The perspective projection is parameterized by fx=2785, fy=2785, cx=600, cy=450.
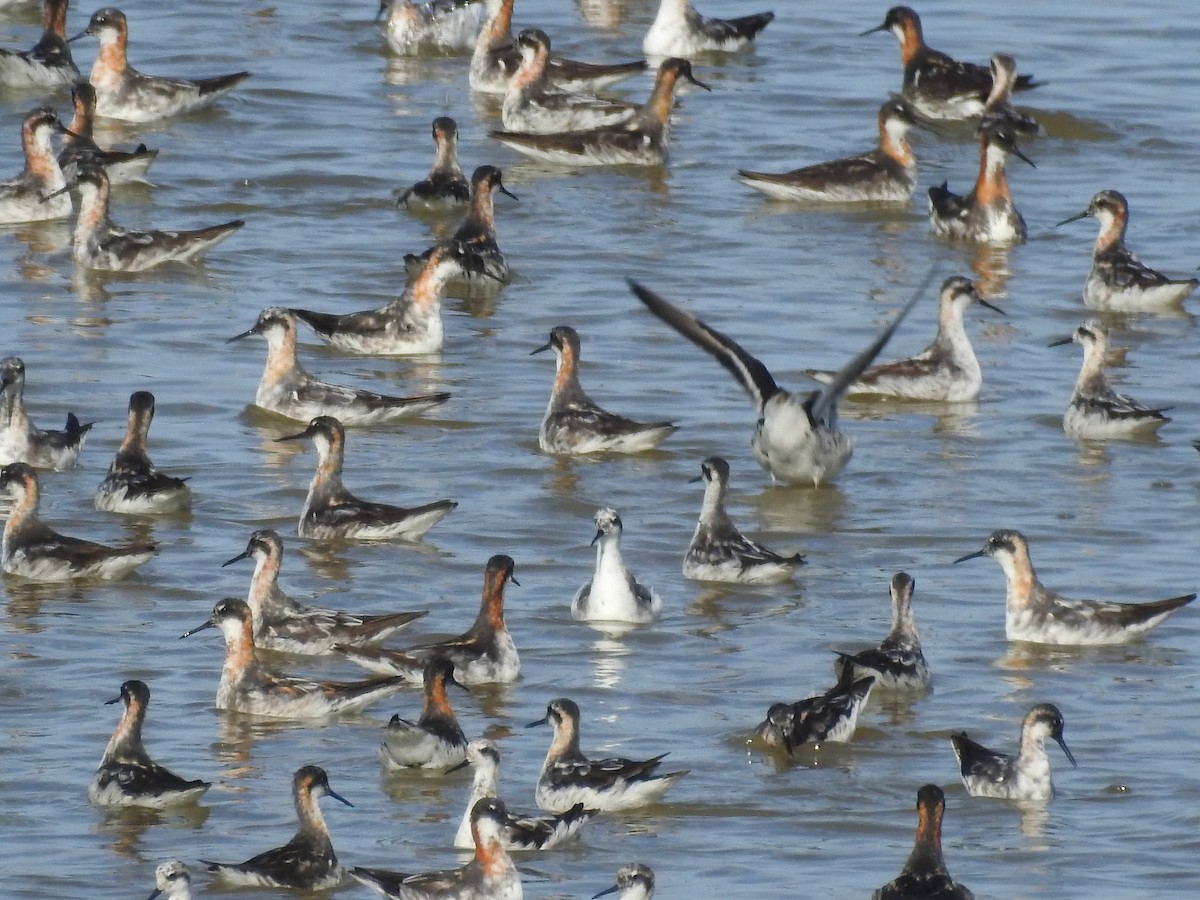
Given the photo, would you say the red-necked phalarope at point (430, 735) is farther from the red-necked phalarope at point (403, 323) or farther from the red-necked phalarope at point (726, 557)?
the red-necked phalarope at point (403, 323)

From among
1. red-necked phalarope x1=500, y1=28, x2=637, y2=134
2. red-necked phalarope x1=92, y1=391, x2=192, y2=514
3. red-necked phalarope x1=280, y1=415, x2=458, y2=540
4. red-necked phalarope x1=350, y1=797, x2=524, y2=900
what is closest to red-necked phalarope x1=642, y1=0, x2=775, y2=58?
red-necked phalarope x1=500, y1=28, x2=637, y2=134

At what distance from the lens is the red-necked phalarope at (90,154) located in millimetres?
25219

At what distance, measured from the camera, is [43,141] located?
2459 centimetres

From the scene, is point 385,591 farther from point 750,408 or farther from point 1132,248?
point 1132,248

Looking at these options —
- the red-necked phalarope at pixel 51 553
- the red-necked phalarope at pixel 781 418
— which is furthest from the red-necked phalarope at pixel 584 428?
the red-necked phalarope at pixel 51 553

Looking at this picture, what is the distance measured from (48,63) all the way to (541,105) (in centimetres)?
513

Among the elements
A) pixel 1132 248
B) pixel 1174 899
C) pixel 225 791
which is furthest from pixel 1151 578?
pixel 1132 248

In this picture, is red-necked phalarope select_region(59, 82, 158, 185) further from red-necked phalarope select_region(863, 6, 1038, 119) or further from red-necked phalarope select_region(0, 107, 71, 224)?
red-necked phalarope select_region(863, 6, 1038, 119)

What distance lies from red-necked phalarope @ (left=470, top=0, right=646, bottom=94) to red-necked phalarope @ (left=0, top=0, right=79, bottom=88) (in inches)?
171

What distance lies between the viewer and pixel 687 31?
103 feet

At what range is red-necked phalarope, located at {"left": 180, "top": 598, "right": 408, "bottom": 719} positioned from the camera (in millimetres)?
13773

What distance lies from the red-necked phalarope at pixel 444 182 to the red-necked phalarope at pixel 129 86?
3.87 meters

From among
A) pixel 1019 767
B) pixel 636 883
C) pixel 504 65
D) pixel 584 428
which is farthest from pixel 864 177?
pixel 636 883

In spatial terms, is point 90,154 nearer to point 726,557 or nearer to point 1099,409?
point 1099,409
